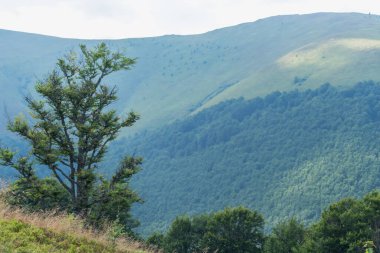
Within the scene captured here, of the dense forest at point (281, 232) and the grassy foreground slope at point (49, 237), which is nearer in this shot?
the grassy foreground slope at point (49, 237)

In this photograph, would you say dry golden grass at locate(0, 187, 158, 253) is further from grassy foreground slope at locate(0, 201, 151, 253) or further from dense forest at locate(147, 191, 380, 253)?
dense forest at locate(147, 191, 380, 253)

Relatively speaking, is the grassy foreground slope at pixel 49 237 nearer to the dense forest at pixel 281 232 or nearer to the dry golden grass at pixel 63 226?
the dry golden grass at pixel 63 226

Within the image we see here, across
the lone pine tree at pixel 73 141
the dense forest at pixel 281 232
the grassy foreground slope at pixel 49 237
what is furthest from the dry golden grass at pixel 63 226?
the dense forest at pixel 281 232

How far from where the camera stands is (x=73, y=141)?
92.3ft

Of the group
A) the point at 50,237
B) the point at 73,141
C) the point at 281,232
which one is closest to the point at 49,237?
the point at 50,237

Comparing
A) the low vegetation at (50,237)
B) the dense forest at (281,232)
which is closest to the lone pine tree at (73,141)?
the low vegetation at (50,237)

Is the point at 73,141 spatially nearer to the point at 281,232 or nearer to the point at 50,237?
the point at 50,237

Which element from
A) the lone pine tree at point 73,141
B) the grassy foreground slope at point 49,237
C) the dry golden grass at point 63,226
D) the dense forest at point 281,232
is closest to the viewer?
the grassy foreground slope at point 49,237

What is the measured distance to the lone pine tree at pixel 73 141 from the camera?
26.6 metres

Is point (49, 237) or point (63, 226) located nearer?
point (49, 237)

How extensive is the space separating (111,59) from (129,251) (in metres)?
16.6

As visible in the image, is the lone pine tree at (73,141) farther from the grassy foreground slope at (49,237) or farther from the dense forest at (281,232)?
the dense forest at (281,232)

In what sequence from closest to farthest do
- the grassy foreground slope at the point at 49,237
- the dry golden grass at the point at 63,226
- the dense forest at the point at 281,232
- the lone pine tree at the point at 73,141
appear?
the grassy foreground slope at the point at 49,237
the dry golden grass at the point at 63,226
the lone pine tree at the point at 73,141
the dense forest at the point at 281,232

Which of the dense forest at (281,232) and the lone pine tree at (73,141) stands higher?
the lone pine tree at (73,141)
